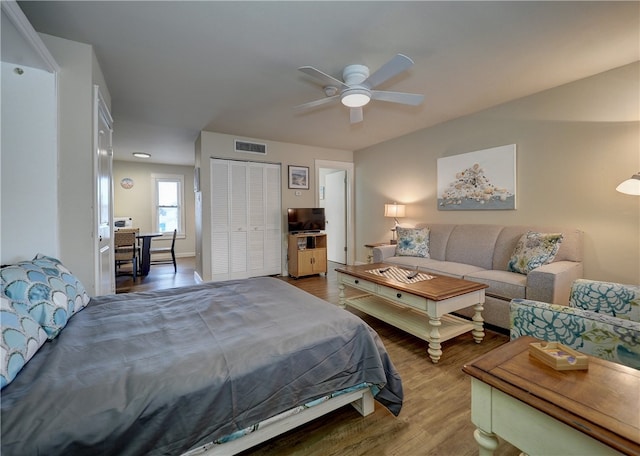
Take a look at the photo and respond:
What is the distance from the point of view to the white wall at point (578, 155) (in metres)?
2.58

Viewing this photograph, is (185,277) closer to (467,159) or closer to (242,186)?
(242,186)

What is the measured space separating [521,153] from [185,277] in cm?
563

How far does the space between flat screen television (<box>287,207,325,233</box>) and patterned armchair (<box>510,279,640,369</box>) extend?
3955mm

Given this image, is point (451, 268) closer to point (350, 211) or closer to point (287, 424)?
point (287, 424)

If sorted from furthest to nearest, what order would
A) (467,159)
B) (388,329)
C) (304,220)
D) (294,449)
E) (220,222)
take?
(304,220)
(220,222)
(467,159)
(388,329)
(294,449)

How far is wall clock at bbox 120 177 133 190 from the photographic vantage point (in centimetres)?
680

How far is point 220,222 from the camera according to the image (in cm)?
456

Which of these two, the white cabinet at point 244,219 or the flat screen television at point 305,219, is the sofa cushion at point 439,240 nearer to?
the flat screen television at point 305,219

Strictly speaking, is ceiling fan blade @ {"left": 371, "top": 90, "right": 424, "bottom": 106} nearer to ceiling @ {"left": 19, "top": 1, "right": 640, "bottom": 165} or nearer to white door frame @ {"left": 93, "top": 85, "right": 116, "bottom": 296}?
ceiling @ {"left": 19, "top": 1, "right": 640, "bottom": 165}

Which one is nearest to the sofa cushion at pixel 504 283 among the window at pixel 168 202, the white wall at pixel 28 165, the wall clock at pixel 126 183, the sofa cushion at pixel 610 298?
the sofa cushion at pixel 610 298

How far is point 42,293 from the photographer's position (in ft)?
4.15

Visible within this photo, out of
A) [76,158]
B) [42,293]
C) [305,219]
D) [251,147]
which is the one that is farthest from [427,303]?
[251,147]

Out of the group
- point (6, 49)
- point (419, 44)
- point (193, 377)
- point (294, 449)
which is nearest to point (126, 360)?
point (193, 377)

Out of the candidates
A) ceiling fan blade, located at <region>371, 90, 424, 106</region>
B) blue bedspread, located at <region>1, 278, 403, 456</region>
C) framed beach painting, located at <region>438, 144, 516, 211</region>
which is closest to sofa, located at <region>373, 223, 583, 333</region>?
framed beach painting, located at <region>438, 144, 516, 211</region>
